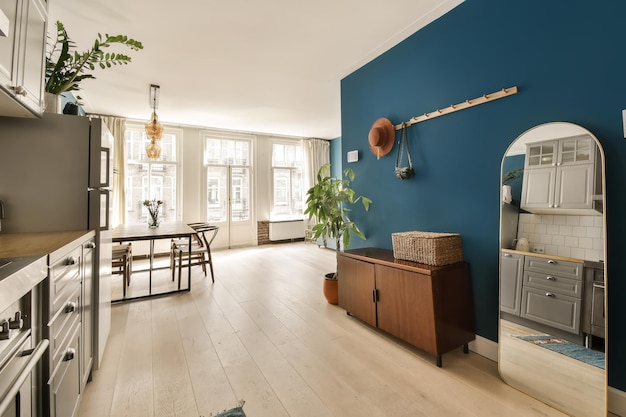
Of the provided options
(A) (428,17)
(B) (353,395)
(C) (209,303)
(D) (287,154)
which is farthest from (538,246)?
(D) (287,154)

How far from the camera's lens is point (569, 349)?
1.57 m

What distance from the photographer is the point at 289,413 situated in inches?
60.7

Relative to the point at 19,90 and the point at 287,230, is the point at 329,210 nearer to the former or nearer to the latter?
the point at 19,90

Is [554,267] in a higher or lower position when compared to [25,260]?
lower

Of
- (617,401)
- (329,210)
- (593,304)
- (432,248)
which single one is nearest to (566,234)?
(593,304)

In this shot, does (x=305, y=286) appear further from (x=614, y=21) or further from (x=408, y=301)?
(x=614, y=21)

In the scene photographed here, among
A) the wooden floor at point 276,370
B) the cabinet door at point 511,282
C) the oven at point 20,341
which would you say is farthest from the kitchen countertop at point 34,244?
the cabinet door at point 511,282

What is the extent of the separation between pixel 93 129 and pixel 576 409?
3.14m

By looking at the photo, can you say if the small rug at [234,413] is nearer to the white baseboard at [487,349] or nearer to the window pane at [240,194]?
the white baseboard at [487,349]

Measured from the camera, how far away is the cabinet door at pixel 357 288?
2.45 metres

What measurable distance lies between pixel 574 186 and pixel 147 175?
645 centimetres

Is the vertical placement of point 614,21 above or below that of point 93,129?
above

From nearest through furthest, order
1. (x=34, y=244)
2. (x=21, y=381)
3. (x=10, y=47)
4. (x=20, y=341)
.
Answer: (x=21, y=381)
(x=20, y=341)
(x=34, y=244)
(x=10, y=47)

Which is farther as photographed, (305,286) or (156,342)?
(305,286)
